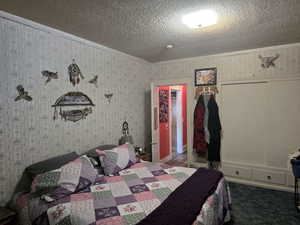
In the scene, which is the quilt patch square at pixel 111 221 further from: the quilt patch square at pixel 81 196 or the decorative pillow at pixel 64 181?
the decorative pillow at pixel 64 181

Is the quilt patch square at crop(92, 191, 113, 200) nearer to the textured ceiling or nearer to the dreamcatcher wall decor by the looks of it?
the dreamcatcher wall decor

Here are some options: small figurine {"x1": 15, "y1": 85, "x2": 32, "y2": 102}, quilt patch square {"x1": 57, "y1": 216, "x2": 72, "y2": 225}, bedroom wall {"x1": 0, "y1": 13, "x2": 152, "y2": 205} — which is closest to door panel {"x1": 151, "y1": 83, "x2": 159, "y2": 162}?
bedroom wall {"x1": 0, "y1": 13, "x2": 152, "y2": 205}

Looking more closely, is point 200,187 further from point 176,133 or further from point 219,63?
point 176,133

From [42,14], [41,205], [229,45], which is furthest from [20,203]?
[229,45]

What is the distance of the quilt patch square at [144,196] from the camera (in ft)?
5.54

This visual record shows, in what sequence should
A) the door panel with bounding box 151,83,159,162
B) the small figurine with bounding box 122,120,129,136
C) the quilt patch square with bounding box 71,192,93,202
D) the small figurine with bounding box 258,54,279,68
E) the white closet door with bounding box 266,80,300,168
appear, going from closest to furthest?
1. the quilt patch square with bounding box 71,192,93,202
2. the white closet door with bounding box 266,80,300,168
3. the small figurine with bounding box 258,54,279,68
4. the small figurine with bounding box 122,120,129,136
5. the door panel with bounding box 151,83,159,162

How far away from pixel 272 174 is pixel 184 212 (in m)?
2.46

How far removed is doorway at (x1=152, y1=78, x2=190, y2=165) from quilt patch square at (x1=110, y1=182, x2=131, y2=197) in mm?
1844

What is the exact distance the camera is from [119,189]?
74.4 inches

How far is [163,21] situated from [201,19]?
1.40 feet

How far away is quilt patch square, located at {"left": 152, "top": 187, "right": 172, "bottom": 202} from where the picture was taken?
170 cm

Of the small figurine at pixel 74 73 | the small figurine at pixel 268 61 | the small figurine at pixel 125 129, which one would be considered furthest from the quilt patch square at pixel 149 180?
the small figurine at pixel 268 61

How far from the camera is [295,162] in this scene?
2.35 m

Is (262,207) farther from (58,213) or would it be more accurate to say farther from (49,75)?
(49,75)
